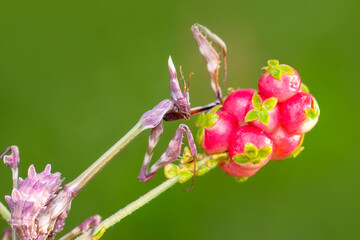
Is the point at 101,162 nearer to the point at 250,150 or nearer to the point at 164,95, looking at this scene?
the point at 250,150

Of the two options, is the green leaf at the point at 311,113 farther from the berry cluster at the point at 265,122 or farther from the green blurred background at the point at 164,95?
the green blurred background at the point at 164,95

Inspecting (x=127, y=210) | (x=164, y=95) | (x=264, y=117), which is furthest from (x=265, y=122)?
(x=164, y=95)

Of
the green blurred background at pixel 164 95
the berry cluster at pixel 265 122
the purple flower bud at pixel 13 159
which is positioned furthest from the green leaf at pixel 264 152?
the green blurred background at pixel 164 95

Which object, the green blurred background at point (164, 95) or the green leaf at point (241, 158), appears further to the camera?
the green blurred background at point (164, 95)

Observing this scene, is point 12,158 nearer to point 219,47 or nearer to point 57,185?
point 57,185

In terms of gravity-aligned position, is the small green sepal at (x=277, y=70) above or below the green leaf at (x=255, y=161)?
above

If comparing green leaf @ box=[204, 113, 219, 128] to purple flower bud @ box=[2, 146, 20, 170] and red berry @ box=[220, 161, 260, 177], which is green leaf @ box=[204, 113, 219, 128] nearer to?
red berry @ box=[220, 161, 260, 177]

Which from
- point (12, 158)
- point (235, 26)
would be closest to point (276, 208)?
point (235, 26)

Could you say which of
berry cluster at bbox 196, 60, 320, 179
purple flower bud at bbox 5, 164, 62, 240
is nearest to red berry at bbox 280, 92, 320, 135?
berry cluster at bbox 196, 60, 320, 179
